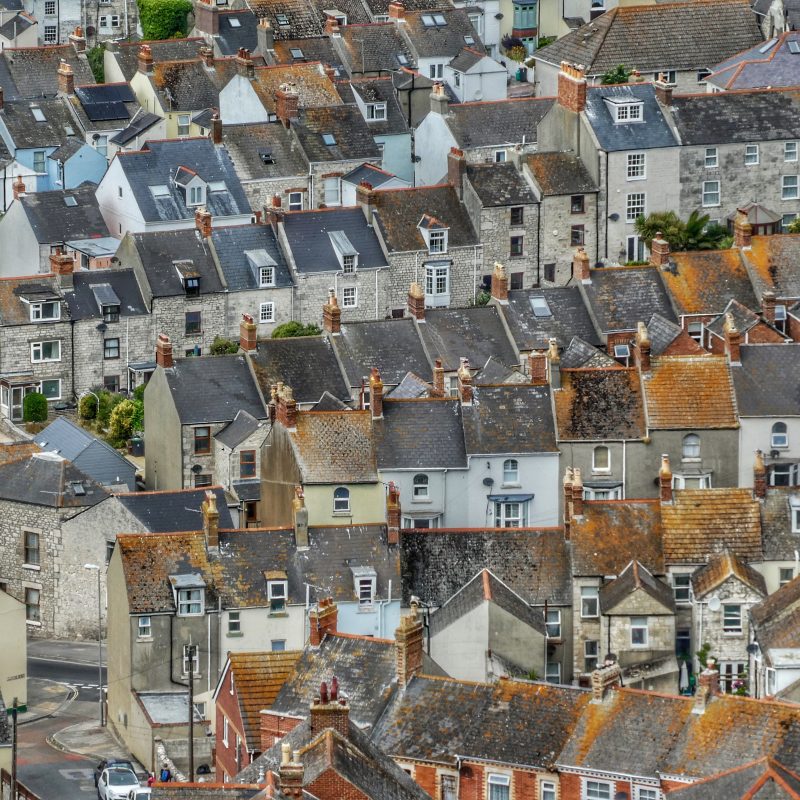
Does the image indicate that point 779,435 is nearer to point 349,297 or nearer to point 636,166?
point 349,297

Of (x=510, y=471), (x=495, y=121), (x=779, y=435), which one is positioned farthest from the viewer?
(x=495, y=121)

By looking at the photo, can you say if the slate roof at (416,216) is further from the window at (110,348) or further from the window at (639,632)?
the window at (639,632)

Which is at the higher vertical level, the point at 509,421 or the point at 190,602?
the point at 509,421

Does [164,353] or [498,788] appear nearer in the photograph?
[498,788]

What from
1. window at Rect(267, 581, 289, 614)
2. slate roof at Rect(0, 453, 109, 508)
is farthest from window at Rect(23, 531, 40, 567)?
window at Rect(267, 581, 289, 614)

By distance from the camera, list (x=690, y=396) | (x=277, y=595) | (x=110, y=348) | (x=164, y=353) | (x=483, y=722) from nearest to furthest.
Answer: (x=483, y=722) < (x=277, y=595) < (x=690, y=396) < (x=164, y=353) < (x=110, y=348)

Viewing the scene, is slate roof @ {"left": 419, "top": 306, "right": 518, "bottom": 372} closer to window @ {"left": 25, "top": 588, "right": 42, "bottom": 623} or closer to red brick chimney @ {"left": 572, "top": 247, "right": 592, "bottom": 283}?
red brick chimney @ {"left": 572, "top": 247, "right": 592, "bottom": 283}

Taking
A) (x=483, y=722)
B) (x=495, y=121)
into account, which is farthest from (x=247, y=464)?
(x=495, y=121)

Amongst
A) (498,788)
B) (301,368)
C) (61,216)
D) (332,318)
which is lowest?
(498,788)
